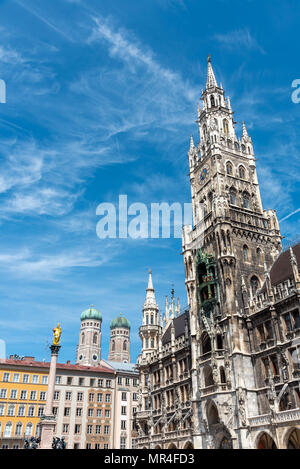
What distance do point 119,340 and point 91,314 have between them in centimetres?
1438

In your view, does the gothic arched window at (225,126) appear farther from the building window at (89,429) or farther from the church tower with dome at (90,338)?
the church tower with dome at (90,338)

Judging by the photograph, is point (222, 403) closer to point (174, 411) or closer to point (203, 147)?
point (174, 411)

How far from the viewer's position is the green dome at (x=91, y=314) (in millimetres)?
152375

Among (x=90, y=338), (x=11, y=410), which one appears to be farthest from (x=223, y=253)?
(x=90, y=338)

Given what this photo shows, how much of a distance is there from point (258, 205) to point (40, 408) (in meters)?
47.6

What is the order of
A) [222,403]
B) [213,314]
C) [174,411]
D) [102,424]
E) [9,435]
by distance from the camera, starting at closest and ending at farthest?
1. [222,403]
2. [213,314]
3. [174,411]
4. [9,435]
5. [102,424]

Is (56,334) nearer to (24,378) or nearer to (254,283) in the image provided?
(254,283)

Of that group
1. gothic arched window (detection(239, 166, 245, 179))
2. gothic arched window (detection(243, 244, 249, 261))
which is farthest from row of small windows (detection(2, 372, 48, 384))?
gothic arched window (detection(239, 166, 245, 179))

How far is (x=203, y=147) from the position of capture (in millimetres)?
59094

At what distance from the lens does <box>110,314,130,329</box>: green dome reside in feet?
Answer: 506

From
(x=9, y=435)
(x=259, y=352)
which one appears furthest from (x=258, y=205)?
(x=9, y=435)

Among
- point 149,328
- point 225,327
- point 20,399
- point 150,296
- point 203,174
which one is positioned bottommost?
point 20,399

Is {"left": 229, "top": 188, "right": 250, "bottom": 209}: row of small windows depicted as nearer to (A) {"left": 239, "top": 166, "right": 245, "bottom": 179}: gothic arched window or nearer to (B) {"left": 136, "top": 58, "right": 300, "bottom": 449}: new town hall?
(B) {"left": 136, "top": 58, "right": 300, "bottom": 449}: new town hall

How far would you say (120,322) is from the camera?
6088 inches
